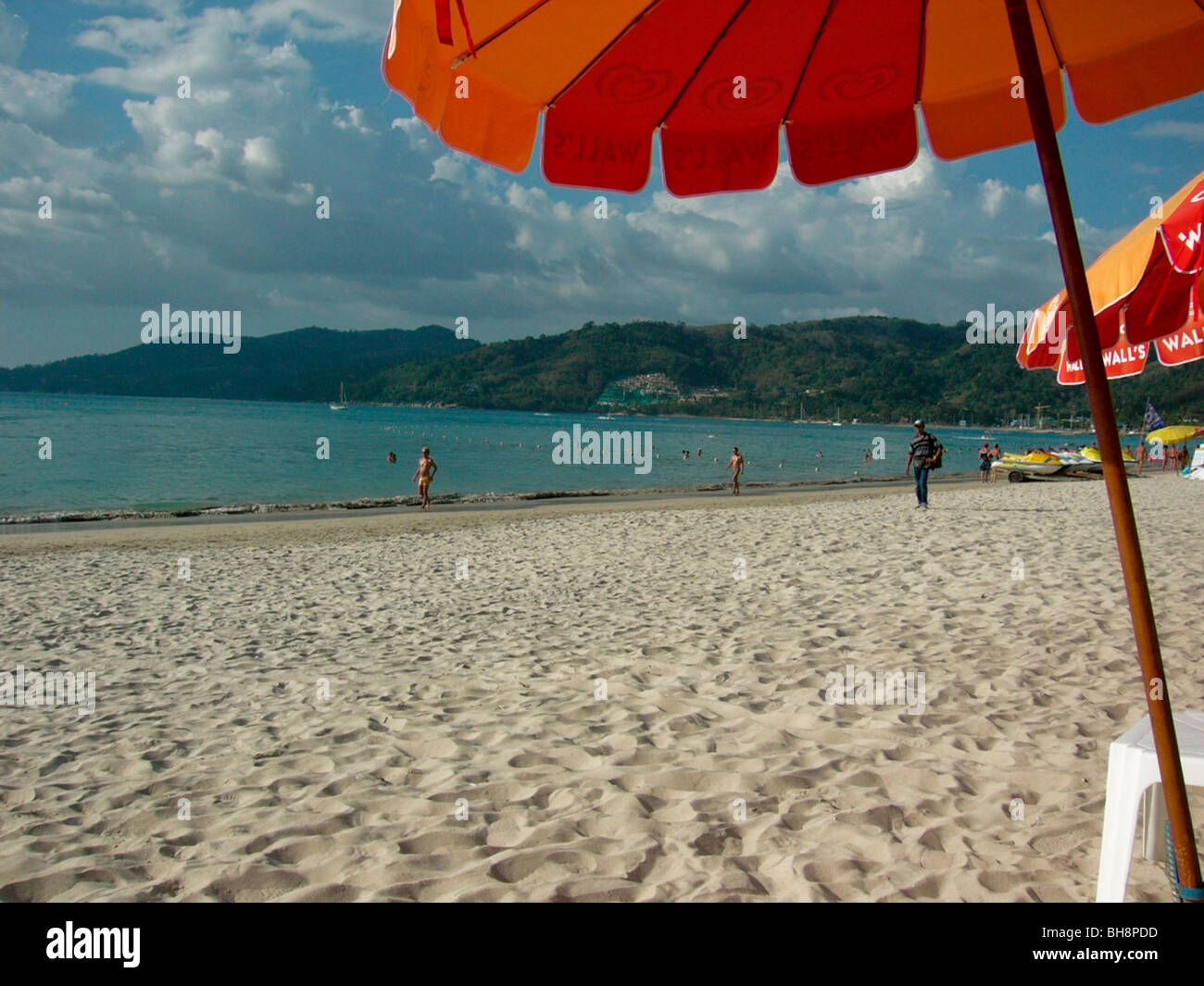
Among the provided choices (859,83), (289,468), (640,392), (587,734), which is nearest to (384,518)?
(587,734)

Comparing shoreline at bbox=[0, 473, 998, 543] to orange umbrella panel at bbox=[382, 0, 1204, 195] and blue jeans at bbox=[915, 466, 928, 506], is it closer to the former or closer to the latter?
blue jeans at bbox=[915, 466, 928, 506]

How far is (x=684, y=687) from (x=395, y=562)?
6.30m

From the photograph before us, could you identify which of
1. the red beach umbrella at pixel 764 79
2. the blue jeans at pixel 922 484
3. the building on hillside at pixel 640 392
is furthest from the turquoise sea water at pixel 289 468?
the building on hillside at pixel 640 392

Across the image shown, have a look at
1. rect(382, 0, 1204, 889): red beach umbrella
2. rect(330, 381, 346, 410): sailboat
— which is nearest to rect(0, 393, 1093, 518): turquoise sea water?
rect(382, 0, 1204, 889): red beach umbrella

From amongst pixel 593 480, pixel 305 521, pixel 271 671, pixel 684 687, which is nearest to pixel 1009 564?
pixel 684 687

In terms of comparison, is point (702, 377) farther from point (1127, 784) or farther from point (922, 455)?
point (1127, 784)

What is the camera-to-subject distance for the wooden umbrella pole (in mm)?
1892

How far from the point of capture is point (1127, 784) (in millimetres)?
2295

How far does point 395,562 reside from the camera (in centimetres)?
1017

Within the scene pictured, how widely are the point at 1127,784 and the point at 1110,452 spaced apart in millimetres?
1066

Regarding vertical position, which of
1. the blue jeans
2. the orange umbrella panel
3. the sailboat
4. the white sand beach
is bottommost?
the white sand beach

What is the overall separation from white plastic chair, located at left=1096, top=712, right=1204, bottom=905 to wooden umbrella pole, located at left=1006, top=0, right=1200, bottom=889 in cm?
33

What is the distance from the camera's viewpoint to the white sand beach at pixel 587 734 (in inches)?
107
